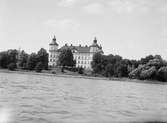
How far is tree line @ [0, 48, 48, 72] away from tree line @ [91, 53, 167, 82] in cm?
2590

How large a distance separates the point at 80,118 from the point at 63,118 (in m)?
0.76

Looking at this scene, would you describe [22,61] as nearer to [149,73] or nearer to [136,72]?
[136,72]

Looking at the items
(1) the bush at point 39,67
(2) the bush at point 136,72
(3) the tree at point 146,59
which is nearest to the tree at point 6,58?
(1) the bush at point 39,67

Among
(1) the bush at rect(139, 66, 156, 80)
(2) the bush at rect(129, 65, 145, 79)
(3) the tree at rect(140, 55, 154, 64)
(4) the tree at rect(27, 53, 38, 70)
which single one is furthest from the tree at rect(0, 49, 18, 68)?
(1) the bush at rect(139, 66, 156, 80)

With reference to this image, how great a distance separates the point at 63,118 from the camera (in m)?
13.5

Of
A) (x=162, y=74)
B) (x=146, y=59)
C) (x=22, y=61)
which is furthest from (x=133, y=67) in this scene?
(x=22, y=61)

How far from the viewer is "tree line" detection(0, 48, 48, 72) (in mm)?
128375

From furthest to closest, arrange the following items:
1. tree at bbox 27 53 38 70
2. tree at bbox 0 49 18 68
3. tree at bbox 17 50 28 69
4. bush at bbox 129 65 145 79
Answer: tree at bbox 17 50 28 69
tree at bbox 27 53 38 70
tree at bbox 0 49 18 68
bush at bbox 129 65 145 79

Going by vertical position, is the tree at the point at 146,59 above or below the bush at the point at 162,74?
above

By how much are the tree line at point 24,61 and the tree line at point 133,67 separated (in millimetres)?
25902

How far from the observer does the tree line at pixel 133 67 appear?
111 metres

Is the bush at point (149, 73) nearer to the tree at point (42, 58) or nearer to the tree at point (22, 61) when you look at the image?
the tree at point (42, 58)

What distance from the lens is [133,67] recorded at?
129875 millimetres

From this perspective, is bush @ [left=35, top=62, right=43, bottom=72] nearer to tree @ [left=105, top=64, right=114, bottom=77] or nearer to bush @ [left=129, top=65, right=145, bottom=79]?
tree @ [left=105, top=64, right=114, bottom=77]
